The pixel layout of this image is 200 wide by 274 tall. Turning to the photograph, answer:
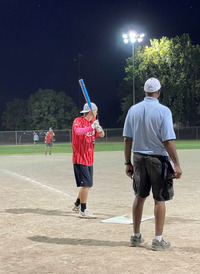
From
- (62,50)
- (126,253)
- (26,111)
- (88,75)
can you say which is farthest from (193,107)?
(126,253)

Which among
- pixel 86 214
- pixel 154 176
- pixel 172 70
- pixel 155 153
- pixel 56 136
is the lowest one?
pixel 86 214

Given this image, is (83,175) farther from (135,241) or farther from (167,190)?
(167,190)

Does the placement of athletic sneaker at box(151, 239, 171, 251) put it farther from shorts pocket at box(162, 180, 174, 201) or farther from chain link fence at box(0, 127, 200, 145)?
chain link fence at box(0, 127, 200, 145)

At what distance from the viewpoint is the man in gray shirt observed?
551 cm

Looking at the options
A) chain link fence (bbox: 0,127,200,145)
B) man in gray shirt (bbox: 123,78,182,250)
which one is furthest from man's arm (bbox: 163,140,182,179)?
chain link fence (bbox: 0,127,200,145)

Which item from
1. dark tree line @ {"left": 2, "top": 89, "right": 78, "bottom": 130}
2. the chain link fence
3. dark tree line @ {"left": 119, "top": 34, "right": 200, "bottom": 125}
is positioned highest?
dark tree line @ {"left": 119, "top": 34, "right": 200, "bottom": 125}

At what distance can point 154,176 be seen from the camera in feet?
18.2

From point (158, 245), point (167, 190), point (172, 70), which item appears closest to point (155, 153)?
point (167, 190)

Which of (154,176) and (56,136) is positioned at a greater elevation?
(154,176)

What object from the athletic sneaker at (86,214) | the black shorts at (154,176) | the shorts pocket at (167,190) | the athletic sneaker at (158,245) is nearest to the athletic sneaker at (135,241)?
the athletic sneaker at (158,245)

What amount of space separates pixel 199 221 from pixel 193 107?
60.0 meters

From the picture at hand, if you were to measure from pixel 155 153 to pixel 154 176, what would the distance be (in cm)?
30

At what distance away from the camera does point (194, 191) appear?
36.2 ft

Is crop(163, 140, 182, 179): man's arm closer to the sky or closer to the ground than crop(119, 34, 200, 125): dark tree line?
closer to the ground
